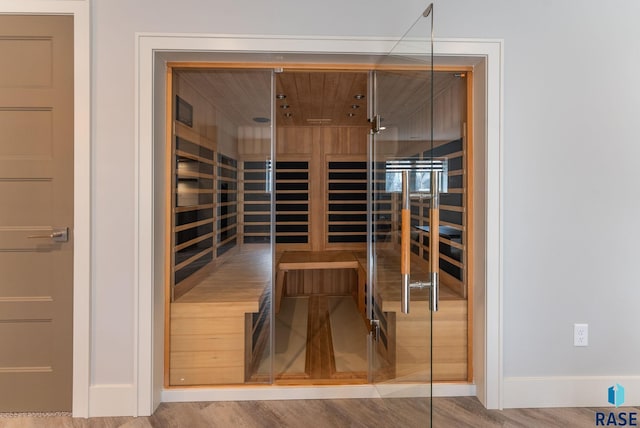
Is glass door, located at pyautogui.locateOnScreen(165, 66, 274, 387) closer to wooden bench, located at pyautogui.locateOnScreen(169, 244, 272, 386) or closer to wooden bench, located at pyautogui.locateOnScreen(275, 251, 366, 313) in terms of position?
wooden bench, located at pyautogui.locateOnScreen(169, 244, 272, 386)

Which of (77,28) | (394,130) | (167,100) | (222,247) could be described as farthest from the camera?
(222,247)

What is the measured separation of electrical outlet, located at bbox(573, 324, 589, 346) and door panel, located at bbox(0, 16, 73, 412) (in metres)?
2.79

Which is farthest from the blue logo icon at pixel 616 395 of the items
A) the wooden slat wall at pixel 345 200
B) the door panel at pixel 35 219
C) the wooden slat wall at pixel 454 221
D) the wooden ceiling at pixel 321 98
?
the door panel at pixel 35 219

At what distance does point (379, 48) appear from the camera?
1.97m

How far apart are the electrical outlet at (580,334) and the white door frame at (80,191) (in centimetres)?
266

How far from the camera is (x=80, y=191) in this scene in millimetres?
1901

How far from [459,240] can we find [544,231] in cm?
45

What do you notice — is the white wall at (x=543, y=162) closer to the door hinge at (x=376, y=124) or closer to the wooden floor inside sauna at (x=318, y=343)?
the door hinge at (x=376, y=124)

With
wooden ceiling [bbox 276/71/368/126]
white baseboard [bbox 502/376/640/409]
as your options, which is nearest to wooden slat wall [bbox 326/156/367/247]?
wooden ceiling [bbox 276/71/368/126]

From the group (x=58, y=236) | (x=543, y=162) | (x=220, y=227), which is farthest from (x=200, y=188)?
(x=543, y=162)

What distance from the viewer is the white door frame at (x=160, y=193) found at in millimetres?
1924

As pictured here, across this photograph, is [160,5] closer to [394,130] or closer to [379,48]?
[379,48]

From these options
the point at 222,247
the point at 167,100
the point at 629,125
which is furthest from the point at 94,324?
the point at 629,125

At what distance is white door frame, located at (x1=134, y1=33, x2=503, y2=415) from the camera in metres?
1.92
